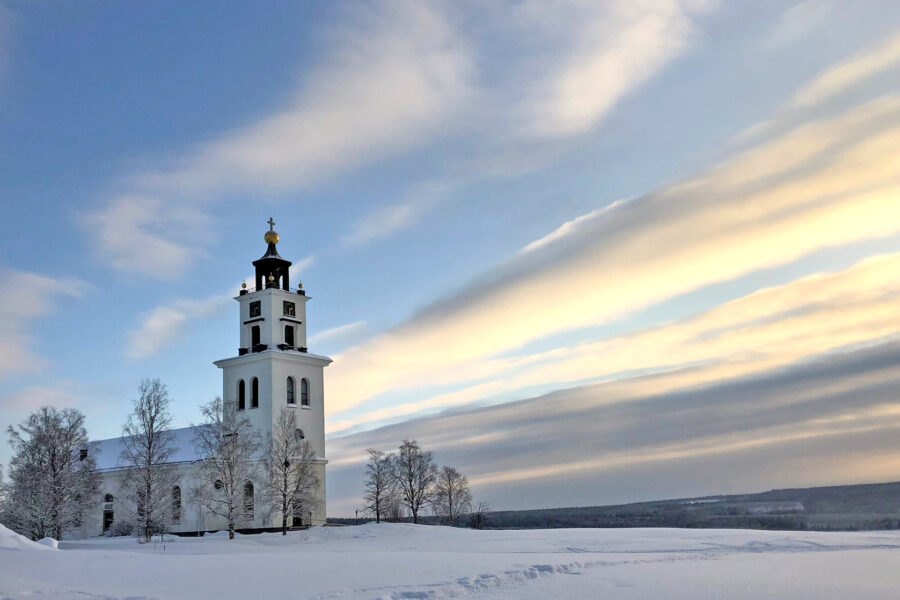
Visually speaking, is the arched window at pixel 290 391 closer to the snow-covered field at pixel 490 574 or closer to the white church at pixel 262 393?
the white church at pixel 262 393

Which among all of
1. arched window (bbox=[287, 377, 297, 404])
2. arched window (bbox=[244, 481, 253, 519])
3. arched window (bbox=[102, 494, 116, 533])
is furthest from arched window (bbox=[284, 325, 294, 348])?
arched window (bbox=[102, 494, 116, 533])

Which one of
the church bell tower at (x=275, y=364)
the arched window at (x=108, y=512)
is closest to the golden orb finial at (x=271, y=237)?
the church bell tower at (x=275, y=364)

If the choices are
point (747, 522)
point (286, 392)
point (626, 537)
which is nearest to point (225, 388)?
point (286, 392)

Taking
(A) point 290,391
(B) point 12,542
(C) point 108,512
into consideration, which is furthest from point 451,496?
(B) point 12,542

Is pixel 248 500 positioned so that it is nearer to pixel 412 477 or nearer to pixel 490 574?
pixel 412 477

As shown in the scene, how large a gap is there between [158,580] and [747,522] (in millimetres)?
64606

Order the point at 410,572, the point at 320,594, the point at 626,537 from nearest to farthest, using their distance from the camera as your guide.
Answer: the point at 320,594, the point at 410,572, the point at 626,537

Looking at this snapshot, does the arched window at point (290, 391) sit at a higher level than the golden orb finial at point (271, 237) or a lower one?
lower

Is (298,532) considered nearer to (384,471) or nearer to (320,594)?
(384,471)

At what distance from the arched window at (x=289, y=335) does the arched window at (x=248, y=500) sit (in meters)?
11.6

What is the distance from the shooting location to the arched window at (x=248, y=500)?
2172 inches

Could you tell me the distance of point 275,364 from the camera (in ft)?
197

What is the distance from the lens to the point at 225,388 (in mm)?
62344

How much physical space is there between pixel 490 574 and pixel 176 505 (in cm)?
4795
